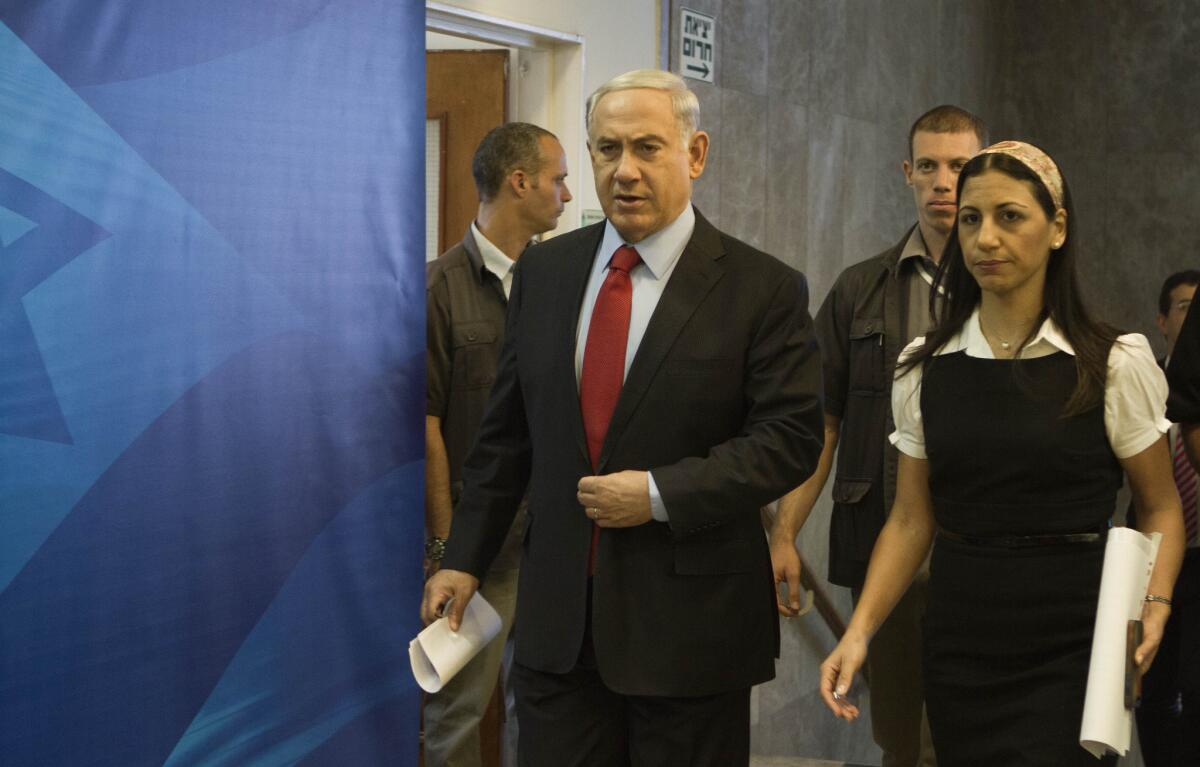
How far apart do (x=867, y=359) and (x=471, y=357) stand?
979mm

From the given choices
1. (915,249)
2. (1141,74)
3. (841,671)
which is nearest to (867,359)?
(915,249)

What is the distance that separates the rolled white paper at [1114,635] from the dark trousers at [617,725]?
554mm

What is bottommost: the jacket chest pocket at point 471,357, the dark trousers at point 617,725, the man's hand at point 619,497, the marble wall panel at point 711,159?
the dark trousers at point 617,725

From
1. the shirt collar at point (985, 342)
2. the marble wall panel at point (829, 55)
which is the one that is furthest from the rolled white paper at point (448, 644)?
the marble wall panel at point (829, 55)

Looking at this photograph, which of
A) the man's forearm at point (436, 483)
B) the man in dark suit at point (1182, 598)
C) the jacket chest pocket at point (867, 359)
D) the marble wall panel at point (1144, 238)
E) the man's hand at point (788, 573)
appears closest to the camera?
the man in dark suit at point (1182, 598)

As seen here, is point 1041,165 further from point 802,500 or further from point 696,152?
point 802,500

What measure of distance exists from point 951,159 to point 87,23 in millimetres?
1959

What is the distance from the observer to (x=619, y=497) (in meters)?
2.15

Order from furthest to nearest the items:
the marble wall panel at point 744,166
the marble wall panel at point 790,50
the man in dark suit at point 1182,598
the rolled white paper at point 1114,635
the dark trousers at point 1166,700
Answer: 1. the marble wall panel at point 790,50
2. the marble wall panel at point 744,166
3. the dark trousers at point 1166,700
4. the man in dark suit at point 1182,598
5. the rolled white paper at point 1114,635

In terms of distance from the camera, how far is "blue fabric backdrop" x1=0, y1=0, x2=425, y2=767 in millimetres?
2344

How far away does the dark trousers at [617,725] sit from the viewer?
226 cm

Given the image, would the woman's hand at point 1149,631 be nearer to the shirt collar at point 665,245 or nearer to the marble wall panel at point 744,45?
the shirt collar at point 665,245

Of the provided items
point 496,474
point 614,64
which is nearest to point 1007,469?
point 496,474

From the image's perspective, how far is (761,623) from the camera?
2.30m
